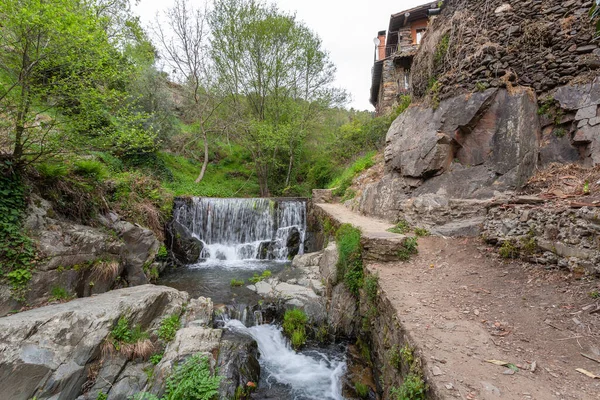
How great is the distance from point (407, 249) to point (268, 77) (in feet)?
47.7

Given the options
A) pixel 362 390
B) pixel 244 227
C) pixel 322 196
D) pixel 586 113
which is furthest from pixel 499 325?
pixel 322 196

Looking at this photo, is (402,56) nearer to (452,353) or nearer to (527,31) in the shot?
(527,31)

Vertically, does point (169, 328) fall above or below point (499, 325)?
below

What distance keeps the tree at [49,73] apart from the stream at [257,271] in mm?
4173

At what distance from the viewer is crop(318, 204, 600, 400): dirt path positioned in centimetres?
214

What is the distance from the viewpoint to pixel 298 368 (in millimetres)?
4508

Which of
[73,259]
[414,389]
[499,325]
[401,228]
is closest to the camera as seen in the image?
[414,389]

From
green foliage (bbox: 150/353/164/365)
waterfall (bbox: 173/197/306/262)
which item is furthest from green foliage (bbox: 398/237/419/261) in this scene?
waterfall (bbox: 173/197/306/262)

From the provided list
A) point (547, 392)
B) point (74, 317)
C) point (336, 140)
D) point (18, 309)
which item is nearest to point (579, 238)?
point (547, 392)

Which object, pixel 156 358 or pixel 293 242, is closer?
pixel 156 358

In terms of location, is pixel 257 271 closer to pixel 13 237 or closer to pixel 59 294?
pixel 59 294

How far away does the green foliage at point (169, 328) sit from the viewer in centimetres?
427

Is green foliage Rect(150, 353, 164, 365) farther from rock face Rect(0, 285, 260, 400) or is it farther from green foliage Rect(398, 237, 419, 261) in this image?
green foliage Rect(398, 237, 419, 261)

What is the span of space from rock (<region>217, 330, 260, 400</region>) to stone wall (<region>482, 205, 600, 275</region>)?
14.9 ft
